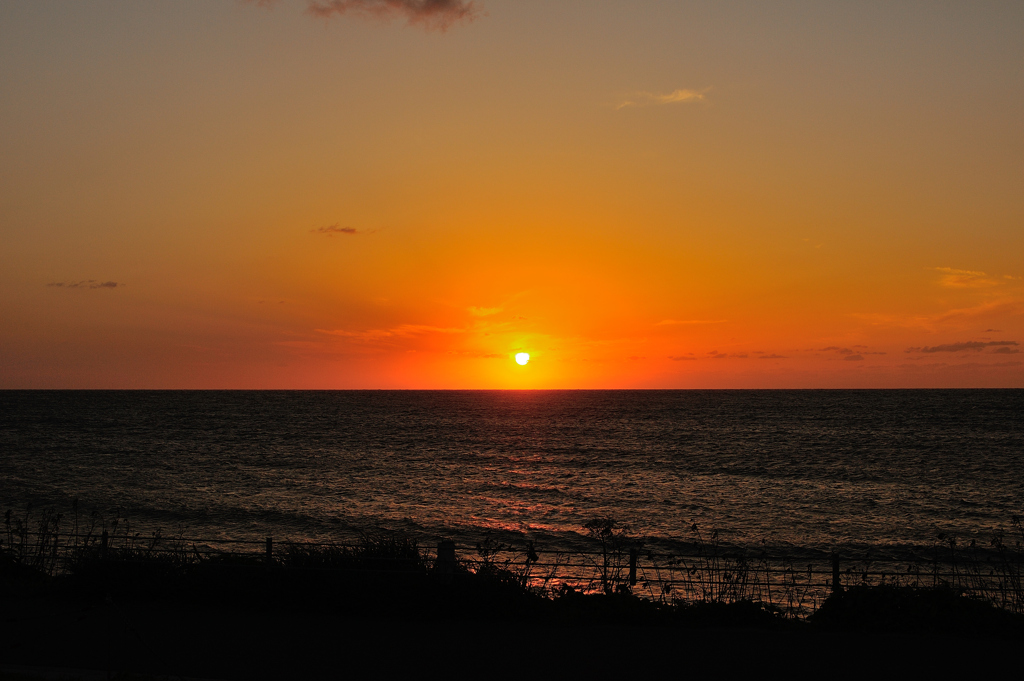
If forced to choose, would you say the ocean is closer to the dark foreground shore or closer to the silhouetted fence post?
the dark foreground shore

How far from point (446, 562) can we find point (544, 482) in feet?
112

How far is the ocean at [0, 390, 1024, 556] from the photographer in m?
31.0

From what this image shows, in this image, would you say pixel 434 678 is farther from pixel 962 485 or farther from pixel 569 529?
pixel 962 485

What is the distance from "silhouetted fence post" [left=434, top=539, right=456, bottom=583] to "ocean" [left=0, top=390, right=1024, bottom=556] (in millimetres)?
9235

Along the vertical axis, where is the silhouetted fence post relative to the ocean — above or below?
above

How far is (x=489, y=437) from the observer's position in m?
84.1

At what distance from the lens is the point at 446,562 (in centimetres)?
1252

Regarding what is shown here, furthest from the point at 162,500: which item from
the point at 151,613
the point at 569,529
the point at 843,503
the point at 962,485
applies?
the point at 962,485

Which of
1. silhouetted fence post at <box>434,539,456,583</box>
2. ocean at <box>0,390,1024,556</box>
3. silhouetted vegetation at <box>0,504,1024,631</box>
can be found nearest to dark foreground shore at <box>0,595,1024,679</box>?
silhouetted vegetation at <box>0,504,1024,631</box>

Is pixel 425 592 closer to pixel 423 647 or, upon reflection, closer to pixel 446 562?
pixel 446 562

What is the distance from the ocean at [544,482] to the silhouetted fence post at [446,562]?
9.24 meters

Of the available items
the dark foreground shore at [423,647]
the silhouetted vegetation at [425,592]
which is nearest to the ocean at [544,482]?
the silhouetted vegetation at [425,592]

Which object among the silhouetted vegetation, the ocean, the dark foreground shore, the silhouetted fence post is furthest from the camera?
the ocean

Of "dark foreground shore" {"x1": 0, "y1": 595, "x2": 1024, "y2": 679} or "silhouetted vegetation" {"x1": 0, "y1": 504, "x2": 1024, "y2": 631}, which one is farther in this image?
"silhouetted vegetation" {"x1": 0, "y1": 504, "x2": 1024, "y2": 631}
